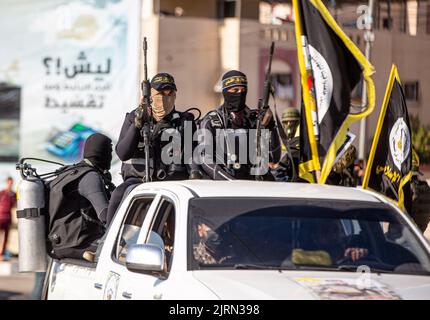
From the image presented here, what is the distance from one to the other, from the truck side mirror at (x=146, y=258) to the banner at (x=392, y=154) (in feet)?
12.0

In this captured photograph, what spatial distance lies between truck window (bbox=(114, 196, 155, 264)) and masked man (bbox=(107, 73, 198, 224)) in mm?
1650

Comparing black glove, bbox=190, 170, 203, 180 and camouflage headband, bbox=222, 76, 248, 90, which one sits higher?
camouflage headband, bbox=222, 76, 248, 90

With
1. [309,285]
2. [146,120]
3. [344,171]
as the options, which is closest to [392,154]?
[344,171]

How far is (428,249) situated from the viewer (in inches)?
258

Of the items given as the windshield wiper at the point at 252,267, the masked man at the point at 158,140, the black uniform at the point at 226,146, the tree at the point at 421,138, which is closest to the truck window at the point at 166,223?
the windshield wiper at the point at 252,267

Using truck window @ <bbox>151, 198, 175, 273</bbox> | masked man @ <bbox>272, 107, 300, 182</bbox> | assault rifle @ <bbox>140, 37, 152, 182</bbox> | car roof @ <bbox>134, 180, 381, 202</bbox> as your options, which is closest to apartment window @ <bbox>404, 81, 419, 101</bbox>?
masked man @ <bbox>272, 107, 300, 182</bbox>

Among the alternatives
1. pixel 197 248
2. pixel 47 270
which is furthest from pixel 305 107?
Result: pixel 197 248

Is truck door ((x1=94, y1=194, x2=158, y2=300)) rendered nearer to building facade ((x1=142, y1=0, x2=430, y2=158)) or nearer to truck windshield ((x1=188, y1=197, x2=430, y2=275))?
truck windshield ((x1=188, y1=197, x2=430, y2=275))

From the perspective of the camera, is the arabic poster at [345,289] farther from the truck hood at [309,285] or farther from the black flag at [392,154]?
the black flag at [392,154]

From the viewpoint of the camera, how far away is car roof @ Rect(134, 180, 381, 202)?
22.0 feet

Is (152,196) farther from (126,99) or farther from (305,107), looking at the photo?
(126,99)

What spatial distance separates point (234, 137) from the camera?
925cm

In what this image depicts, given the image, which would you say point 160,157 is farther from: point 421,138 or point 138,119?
point 421,138

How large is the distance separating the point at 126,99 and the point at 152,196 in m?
23.4
